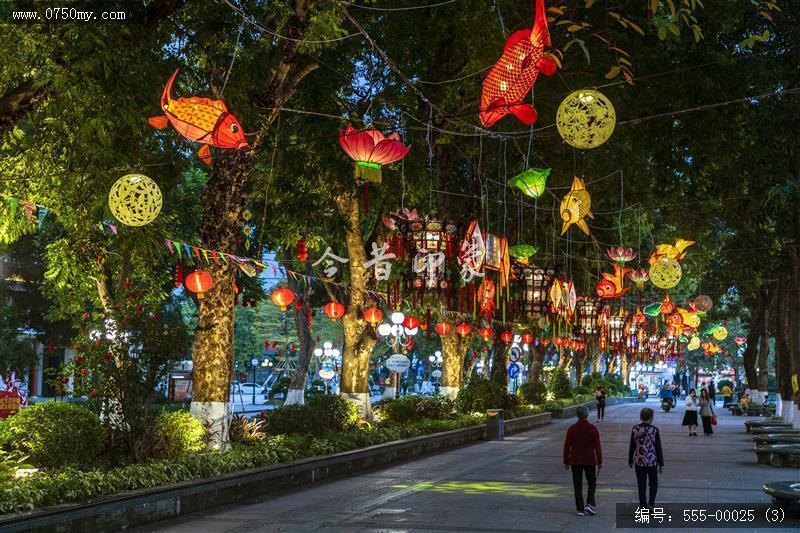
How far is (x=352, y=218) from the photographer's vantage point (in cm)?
2662

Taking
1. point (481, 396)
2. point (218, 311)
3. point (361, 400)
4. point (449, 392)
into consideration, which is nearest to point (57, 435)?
point (218, 311)

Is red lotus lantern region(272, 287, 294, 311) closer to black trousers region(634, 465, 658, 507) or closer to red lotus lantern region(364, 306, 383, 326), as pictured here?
red lotus lantern region(364, 306, 383, 326)

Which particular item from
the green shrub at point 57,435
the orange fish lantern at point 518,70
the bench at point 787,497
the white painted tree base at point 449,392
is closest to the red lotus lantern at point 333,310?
the white painted tree base at point 449,392

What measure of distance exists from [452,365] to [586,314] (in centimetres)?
550

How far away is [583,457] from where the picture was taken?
1457cm

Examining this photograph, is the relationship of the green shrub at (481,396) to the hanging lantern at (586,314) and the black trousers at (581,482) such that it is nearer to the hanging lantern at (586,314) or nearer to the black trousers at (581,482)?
the hanging lantern at (586,314)

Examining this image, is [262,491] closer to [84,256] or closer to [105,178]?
[105,178]

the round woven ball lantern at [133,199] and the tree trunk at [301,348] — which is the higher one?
the round woven ball lantern at [133,199]

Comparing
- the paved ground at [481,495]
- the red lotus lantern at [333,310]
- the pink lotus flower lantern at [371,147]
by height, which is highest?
the pink lotus flower lantern at [371,147]

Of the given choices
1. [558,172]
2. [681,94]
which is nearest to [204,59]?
[681,94]

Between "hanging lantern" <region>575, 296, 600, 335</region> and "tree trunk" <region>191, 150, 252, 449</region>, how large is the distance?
20676 mm

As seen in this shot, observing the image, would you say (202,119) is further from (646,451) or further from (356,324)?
(356,324)

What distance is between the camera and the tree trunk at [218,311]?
18203mm

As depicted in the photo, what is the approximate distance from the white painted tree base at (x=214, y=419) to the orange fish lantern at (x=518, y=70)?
7962mm
